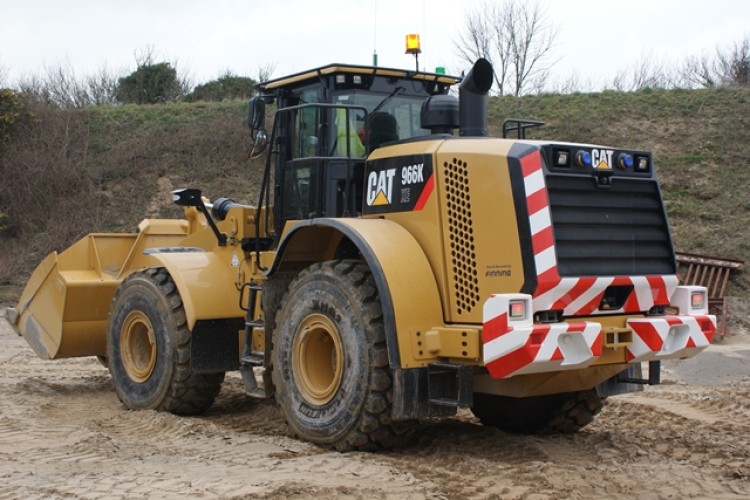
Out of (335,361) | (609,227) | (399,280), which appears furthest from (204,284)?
(609,227)

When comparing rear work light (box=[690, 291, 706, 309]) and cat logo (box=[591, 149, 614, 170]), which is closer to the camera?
cat logo (box=[591, 149, 614, 170])

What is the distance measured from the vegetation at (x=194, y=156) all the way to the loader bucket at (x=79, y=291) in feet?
37.1

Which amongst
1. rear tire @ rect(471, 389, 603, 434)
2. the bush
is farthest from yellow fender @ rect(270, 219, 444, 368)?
the bush

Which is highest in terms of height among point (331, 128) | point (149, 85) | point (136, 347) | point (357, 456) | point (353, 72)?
point (149, 85)

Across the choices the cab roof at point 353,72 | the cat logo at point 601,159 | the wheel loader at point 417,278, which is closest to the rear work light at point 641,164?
the wheel loader at point 417,278

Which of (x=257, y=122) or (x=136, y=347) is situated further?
(x=136, y=347)

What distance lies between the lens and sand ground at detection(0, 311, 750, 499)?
212 inches

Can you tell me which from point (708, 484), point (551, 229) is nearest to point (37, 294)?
point (551, 229)

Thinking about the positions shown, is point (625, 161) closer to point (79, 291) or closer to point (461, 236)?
point (461, 236)

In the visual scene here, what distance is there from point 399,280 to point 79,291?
4439 mm

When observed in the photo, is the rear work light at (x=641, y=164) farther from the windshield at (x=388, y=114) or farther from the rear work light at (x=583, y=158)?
the windshield at (x=388, y=114)

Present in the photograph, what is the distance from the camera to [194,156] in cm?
2519

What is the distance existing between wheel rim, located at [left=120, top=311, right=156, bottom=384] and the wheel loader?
22cm

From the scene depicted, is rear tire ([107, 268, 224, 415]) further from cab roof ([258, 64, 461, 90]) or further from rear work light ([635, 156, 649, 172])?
rear work light ([635, 156, 649, 172])
